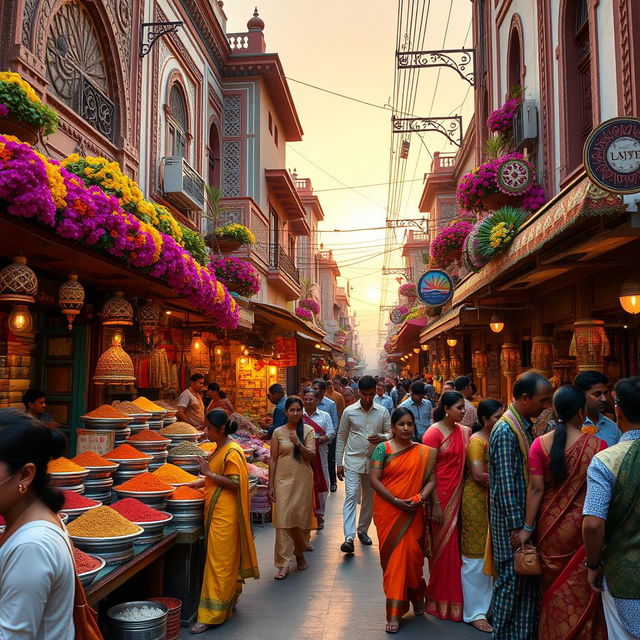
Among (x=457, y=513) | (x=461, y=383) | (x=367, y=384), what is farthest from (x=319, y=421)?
(x=457, y=513)

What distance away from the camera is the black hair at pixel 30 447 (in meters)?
1.97

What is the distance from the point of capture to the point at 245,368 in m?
16.2

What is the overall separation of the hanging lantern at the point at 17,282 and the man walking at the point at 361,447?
362 centimetres

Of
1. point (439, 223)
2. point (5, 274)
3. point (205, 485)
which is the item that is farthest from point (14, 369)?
point (439, 223)

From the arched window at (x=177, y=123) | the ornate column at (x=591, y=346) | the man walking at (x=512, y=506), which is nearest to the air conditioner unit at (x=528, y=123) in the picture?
the ornate column at (x=591, y=346)

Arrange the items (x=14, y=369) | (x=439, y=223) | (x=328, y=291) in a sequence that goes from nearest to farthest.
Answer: (x=14, y=369), (x=439, y=223), (x=328, y=291)

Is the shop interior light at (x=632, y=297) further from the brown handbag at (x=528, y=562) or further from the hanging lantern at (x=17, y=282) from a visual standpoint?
the hanging lantern at (x=17, y=282)

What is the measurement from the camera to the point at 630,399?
2.84m

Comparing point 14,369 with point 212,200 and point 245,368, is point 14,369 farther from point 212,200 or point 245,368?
point 245,368

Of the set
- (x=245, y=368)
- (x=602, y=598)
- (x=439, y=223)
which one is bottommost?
(x=602, y=598)

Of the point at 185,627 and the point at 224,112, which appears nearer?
the point at 185,627

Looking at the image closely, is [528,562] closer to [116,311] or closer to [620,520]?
[620,520]

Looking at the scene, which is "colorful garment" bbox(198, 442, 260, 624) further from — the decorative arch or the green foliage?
the decorative arch

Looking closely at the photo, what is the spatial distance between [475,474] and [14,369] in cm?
556
